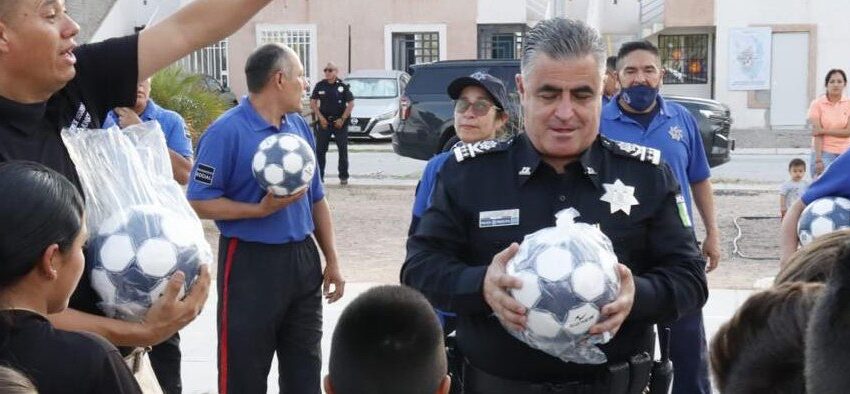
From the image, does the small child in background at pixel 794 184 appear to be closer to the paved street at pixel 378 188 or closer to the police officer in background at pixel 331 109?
the paved street at pixel 378 188

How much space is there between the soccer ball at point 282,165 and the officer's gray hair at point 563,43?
188 cm

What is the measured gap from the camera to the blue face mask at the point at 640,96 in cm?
Answer: 571

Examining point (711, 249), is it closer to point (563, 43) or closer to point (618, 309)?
point (563, 43)

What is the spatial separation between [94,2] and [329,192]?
687 inches

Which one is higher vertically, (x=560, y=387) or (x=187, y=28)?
(x=187, y=28)

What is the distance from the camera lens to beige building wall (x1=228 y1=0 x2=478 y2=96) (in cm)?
3134

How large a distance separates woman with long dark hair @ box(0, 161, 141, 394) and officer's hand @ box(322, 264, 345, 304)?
292 cm

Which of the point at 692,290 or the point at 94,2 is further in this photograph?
the point at 94,2

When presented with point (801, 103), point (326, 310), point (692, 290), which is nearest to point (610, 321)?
point (692, 290)

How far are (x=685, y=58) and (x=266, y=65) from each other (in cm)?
2756

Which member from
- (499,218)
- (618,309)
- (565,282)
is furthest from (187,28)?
(618,309)

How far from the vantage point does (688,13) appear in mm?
29391

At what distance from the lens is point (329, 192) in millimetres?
15383

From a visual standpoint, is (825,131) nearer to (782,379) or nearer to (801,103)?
(782,379)
